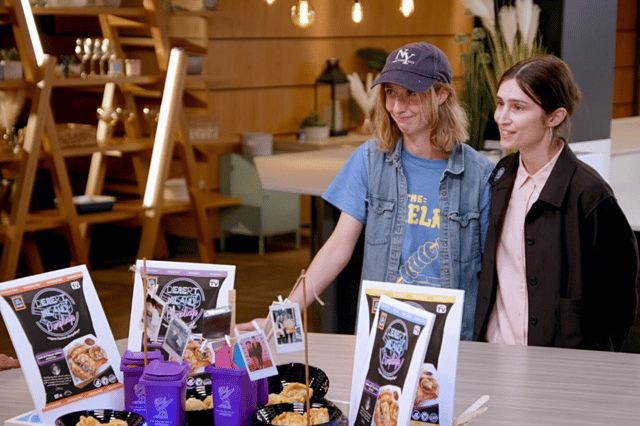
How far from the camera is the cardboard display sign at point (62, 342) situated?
5.32 feet

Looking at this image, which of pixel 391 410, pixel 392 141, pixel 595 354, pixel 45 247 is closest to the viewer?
pixel 391 410

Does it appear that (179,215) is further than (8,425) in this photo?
Yes

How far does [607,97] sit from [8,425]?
11.4ft

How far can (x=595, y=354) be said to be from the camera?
6.83 feet

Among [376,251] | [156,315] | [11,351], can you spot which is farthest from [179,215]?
[156,315]

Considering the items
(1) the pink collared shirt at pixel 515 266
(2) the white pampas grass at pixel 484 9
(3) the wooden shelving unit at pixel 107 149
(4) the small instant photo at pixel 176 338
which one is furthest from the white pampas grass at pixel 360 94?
(4) the small instant photo at pixel 176 338

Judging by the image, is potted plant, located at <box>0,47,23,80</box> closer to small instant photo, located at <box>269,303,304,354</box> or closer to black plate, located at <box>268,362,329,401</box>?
black plate, located at <box>268,362,329,401</box>

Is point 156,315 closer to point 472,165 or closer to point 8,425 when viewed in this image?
point 8,425

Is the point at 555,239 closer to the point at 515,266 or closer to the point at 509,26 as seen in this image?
the point at 515,266

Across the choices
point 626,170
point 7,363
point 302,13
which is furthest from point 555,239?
point 626,170

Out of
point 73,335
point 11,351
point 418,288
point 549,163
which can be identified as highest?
point 549,163

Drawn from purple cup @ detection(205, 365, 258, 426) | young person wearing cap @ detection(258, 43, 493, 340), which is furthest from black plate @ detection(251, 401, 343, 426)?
young person wearing cap @ detection(258, 43, 493, 340)

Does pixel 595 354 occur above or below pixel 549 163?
below

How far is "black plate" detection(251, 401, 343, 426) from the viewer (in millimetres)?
1537
